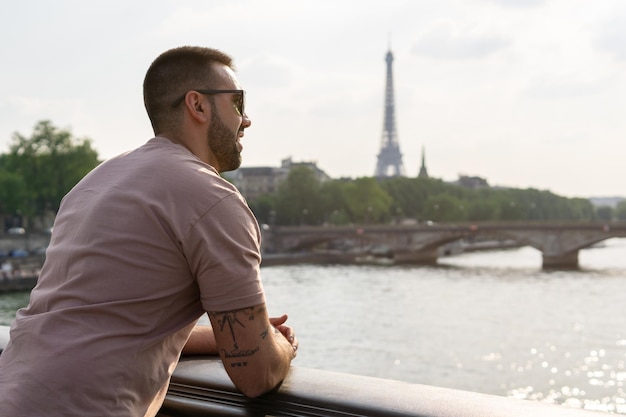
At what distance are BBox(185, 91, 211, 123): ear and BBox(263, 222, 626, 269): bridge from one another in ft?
118

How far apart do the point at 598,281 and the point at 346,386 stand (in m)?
29.2

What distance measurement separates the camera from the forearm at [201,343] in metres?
1.58

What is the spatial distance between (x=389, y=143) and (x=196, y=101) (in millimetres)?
81978

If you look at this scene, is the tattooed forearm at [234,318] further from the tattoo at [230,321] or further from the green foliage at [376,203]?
the green foliage at [376,203]

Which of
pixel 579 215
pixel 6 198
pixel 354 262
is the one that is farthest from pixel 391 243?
pixel 579 215

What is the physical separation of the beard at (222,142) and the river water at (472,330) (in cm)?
755

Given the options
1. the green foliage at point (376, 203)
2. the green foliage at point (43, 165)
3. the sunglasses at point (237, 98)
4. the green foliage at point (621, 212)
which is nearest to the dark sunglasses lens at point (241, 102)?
the sunglasses at point (237, 98)

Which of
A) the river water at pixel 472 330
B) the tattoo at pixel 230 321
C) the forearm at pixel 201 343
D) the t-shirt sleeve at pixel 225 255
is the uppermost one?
the t-shirt sleeve at pixel 225 255

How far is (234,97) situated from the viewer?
1.40 meters

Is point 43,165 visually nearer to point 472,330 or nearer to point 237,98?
point 472,330

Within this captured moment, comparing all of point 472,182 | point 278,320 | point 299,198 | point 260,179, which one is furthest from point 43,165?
point 472,182

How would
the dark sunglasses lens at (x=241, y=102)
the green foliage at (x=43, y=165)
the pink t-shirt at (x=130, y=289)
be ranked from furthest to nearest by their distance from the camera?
the green foliage at (x=43, y=165) → the dark sunglasses lens at (x=241, y=102) → the pink t-shirt at (x=130, y=289)

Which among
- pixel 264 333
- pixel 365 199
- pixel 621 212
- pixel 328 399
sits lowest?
pixel 328 399

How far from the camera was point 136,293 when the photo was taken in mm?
1201
